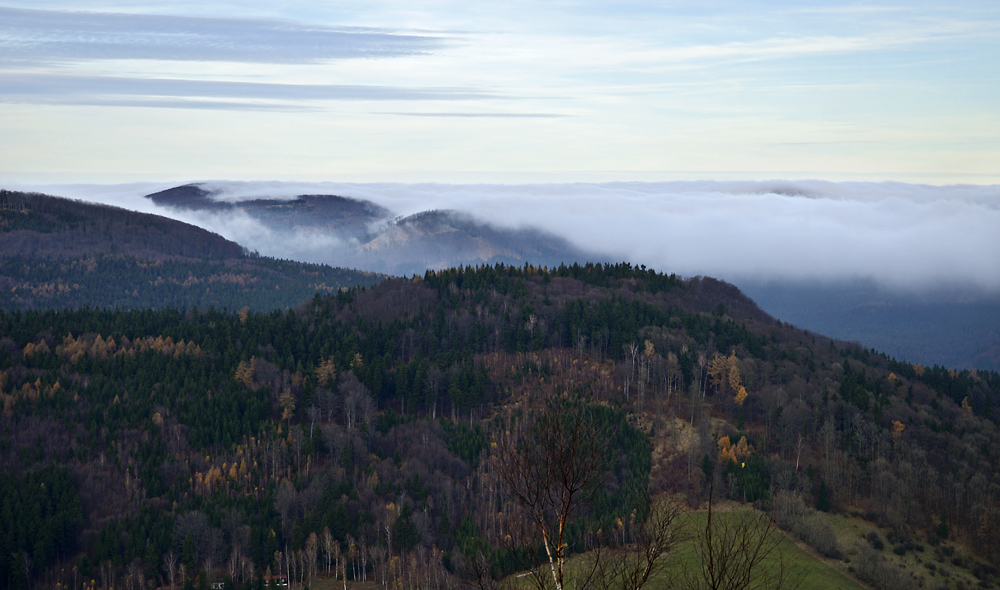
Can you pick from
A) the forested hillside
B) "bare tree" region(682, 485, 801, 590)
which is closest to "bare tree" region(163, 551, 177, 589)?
the forested hillside

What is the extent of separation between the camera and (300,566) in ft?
360

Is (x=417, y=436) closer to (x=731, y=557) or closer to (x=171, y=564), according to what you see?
(x=171, y=564)

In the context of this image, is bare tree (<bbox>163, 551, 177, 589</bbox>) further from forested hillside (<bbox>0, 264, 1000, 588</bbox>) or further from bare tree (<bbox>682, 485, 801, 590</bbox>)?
bare tree (<bbox>682, 485, 801, 590</bbox>)

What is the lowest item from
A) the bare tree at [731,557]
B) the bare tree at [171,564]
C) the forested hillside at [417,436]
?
the bare tree at [171,564]

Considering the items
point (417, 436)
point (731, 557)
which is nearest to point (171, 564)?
point (417, 436)

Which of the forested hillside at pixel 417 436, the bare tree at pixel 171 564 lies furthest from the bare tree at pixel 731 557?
the bare tree at pixel 171 564

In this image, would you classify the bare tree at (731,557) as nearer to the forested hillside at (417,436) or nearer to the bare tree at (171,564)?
the forested hillside at (417,436)

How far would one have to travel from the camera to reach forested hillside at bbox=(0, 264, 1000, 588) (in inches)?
4331

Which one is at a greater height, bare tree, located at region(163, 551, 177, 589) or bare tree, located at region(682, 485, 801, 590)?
bare tree, located at region(682, 485, 801, 590)

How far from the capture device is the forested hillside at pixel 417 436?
361 feet

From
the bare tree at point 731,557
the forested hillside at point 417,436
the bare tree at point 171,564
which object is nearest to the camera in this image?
the bare tree at point 731,557

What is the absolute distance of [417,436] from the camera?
13900 cm

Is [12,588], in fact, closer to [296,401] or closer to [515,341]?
[296,401]

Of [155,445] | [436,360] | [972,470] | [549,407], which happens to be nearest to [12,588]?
[155,445]
